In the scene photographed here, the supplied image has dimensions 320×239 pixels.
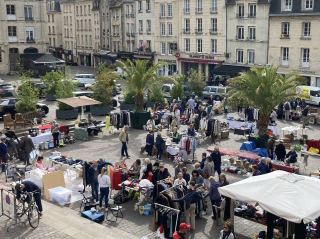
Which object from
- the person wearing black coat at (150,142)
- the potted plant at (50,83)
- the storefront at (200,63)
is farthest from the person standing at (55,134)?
the storefront at (200,63)

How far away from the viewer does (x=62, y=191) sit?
57.0ft

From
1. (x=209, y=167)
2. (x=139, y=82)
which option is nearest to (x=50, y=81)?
(x=139, y=82)

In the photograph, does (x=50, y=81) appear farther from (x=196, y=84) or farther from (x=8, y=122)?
(x=196, y=84)

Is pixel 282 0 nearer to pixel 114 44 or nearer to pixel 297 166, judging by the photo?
pixel 297 166

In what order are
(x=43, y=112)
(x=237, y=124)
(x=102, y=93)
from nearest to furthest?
(x=237, y=124), (x=43, y=112), (x=102, y=93)

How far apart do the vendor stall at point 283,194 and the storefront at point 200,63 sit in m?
39.3

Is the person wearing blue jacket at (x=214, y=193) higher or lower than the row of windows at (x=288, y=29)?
lower

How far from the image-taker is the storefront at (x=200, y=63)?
172ft

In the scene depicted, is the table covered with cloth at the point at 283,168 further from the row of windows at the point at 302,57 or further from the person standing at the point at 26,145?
the row of windows at the point at 302,57

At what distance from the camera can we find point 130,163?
22766 mm

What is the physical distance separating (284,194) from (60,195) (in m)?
8.67

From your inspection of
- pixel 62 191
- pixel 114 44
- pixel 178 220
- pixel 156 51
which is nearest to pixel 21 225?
pixel 62 191

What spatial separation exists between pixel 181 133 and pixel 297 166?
7.10m

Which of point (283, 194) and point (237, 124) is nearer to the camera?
point (283, 194)
